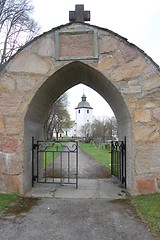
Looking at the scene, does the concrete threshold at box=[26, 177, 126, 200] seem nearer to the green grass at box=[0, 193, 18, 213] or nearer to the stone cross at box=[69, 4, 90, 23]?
the green grass at box=[0, 193, 18, 213]

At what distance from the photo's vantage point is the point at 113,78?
4.52 metres

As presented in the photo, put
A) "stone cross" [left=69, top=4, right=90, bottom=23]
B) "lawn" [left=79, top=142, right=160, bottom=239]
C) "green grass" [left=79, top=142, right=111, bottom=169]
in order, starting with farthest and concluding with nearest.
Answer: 1. "green grass" [left=79, top=142, right=111, bottom=169]
2. "stone cross" [left=69, top=4, right=90, bottom=23]
3. "lawn" [left=79, top=142, right=160, bottom=239]

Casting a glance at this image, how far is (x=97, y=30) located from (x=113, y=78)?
46.0 inches

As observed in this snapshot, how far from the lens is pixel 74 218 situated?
3387 mm

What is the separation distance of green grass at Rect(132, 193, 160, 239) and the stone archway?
270 mm

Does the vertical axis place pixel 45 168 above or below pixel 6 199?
above

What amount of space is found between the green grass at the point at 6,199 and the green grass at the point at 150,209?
98.7 inches

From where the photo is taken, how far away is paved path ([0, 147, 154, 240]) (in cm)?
285

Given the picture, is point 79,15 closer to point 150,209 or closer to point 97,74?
point 97,74

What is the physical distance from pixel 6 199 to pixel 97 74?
3.42 m

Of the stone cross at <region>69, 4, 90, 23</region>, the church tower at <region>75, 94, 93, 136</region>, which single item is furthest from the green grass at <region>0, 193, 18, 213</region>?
the church tower at <region>75, 94, 93, 136</region>

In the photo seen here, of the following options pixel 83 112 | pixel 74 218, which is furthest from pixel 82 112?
pixel 74 218

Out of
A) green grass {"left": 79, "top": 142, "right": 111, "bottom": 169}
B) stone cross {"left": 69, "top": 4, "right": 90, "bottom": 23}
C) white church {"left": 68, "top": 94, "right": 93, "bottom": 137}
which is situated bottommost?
green grass {"left": 79, "top": 142, "right": 111, "bottom": 169}

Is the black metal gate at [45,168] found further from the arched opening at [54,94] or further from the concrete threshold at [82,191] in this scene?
the arched opening at [54,94]
